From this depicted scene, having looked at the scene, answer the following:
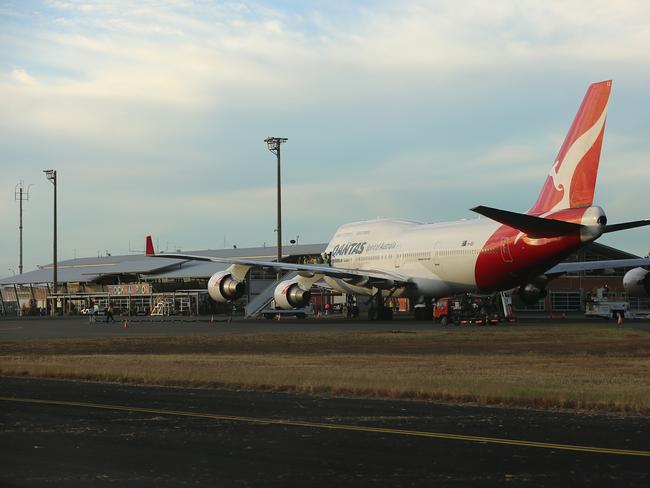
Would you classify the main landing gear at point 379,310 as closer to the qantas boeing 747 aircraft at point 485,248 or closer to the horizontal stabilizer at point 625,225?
the qantas boeing 747 aircraft at point 485,248

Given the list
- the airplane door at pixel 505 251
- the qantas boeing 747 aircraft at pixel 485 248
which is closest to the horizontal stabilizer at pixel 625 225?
the qantas boeing 747 aircraft at pixel 485 248

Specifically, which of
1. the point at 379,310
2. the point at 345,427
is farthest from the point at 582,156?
the point at 345,427

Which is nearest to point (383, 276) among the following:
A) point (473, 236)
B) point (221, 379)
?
point (473, 236)

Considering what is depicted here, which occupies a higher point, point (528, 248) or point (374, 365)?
point (528, 248)

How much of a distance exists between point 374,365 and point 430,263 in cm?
2694

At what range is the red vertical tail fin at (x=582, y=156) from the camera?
41062 millimetres

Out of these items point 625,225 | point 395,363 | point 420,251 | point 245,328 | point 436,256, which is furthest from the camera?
point 420,251

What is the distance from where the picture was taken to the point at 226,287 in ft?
184

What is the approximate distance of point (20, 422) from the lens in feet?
48.4

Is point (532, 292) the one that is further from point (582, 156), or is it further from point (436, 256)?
point (582, 156)

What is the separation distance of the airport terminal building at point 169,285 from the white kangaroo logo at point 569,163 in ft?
81.1

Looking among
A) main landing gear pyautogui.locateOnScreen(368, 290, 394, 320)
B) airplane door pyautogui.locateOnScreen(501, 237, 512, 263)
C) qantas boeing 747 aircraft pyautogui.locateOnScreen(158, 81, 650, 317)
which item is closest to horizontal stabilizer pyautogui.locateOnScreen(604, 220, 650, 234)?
qantas boeing 747 aircraft pyautogui.locateOnScreen(158, 81, 650, 317)

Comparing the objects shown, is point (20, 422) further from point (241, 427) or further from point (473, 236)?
point (473, 236)

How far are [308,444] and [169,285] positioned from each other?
96.2m
